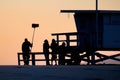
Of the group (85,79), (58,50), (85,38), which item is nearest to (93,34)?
(85,38)

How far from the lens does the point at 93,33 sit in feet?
151

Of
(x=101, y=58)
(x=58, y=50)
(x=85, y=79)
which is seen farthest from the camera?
(x=101, y=58)

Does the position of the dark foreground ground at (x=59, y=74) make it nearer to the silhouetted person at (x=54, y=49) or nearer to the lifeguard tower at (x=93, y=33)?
the silhouetted person at (x=54, y=49)

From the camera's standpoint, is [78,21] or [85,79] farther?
[78,21]

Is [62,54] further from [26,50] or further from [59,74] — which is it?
[59,74]

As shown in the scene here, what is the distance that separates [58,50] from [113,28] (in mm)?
4797

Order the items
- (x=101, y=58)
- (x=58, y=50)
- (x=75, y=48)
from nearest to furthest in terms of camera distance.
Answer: (x=58, y=50), (x=75, y=48), (x=101, y=58)

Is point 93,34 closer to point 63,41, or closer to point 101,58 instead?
point 63,41

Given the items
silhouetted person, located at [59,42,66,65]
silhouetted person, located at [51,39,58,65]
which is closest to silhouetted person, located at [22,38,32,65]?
silhouetted person, located at [51,39,58,65]

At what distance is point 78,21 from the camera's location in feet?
152

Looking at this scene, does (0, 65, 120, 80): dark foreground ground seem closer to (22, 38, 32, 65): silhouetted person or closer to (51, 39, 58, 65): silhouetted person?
(22, 38, 32, 65): silhouetted person

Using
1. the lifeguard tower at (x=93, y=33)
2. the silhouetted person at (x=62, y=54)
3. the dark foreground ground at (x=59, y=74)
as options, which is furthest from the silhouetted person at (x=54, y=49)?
the dark foreground ground at (x=59, y=74)

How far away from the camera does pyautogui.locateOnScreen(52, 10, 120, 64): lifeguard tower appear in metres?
44.9

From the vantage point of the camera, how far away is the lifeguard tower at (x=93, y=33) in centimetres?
4494
